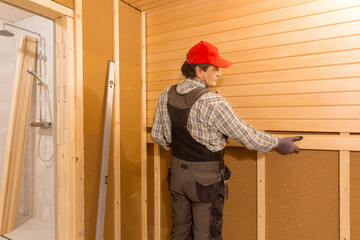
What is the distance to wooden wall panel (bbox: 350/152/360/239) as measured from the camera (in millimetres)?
1525

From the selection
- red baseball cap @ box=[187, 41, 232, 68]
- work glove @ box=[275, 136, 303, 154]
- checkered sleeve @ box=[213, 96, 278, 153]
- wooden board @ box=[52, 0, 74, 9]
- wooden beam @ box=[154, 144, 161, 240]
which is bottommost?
wooden beam @ box=[154, 144, 161, 240]

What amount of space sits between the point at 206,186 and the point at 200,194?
6 centimetres

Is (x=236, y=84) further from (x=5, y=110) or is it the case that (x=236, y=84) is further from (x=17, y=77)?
(x=5, y=110)

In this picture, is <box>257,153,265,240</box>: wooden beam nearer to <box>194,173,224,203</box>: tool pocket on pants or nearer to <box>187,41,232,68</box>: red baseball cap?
<box>194,173,224,203</box>: tool pocket on pants

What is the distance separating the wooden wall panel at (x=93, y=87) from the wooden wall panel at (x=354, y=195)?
1735mm

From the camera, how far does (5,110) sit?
2867mm

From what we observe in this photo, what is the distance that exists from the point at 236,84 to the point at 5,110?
2706 mm

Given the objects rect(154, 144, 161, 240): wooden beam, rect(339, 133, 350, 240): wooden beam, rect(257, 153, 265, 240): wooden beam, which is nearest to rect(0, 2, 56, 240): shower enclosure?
rect(154, 144, 161, 240): wooden beam

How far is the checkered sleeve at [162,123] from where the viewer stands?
1.67 metres

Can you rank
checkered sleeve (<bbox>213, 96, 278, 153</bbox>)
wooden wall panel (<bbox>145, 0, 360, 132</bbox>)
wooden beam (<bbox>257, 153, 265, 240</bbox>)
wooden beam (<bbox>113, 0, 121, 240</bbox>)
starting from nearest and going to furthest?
1. checkered sleeve (<bbox>213, 96, 278, 153</bbox>)
2. wooden wall panel (<bbox>145, 0, 360, 132</bbox>)
3. wooden beam (<bbox>257, 153, 265, 240</bbox>)
4. wooden beam (<bbox>113, 0, 121, 240</bbox>)

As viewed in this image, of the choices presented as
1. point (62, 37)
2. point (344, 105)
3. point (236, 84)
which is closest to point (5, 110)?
point (62, 37)

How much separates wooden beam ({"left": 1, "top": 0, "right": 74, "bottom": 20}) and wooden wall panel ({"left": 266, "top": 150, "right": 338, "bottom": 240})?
175 cm

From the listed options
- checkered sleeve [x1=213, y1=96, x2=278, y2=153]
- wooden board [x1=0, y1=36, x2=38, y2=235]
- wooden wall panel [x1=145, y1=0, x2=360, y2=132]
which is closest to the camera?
checkered sleeve [x1=213, y1=96, x2=278, y2=153]

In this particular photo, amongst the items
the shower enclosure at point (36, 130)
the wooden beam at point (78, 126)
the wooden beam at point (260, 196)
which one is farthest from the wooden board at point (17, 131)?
the wooden beam at point (260, 196)
